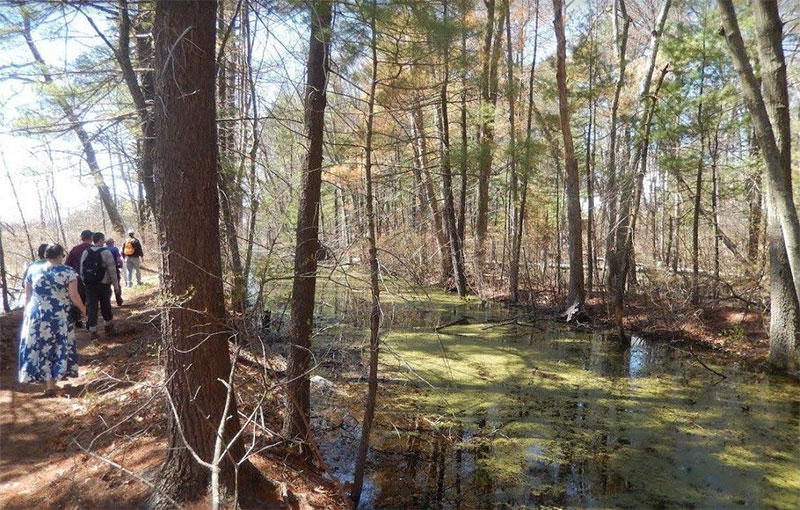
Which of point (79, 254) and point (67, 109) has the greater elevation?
point (67, 109)

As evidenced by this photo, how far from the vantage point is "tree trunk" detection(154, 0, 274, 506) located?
2.90m

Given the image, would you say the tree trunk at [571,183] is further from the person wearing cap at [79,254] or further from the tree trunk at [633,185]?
the person wearing cap at [79,254]

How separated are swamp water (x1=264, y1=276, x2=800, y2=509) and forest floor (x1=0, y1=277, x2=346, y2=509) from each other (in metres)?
0.84

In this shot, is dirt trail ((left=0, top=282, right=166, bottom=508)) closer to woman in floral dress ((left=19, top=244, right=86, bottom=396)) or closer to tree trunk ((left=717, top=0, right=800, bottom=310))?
woman in floral dress ((left=19, top=244, right=86, bottom=396))

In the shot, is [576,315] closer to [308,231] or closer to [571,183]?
[571,183]

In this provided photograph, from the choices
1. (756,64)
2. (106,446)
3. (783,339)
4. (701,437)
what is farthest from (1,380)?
(756,64)

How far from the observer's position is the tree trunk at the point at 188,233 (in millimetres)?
2900

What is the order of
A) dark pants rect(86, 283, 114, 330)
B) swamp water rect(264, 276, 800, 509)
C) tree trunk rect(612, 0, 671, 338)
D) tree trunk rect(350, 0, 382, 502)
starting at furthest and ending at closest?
tree trunk rect(612, 0, 671, 338), dark pants rect(86, 283, 114, 330), swamp water rect(264, 276, 800, 509), tree trunk rect(350, 0, 382, 502)

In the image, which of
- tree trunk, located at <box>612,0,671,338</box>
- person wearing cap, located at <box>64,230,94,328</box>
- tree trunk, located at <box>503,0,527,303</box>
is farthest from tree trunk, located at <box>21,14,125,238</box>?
tree trunk, located at <box>503,0,527,303</box>

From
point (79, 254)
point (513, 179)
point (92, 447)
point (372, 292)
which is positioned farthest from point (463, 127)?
point (92, 447)

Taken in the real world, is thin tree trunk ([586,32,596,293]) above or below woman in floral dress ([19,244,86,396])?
above

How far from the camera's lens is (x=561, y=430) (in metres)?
5.40

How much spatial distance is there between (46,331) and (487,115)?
11465 millimetres

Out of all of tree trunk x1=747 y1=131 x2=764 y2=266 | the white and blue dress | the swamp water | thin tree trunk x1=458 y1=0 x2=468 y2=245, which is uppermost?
thin tree trunk x1=458 y1=0 x2=468 y2=245
